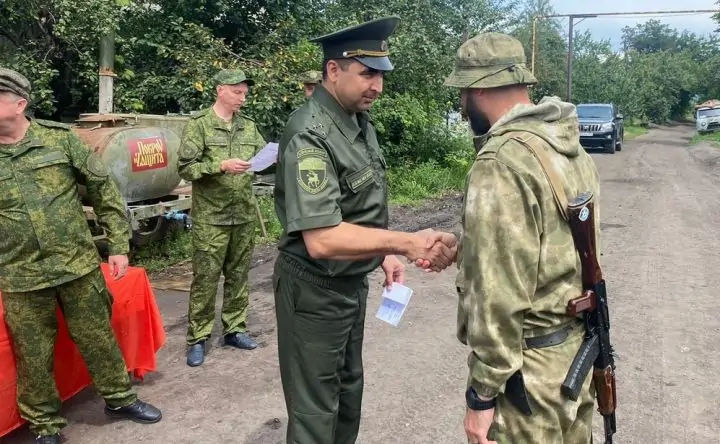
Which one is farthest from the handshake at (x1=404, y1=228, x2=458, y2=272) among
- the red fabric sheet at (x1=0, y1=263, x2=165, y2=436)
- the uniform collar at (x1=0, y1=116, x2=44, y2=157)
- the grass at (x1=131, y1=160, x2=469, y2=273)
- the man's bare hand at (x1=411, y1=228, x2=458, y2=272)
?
→ the grass at (x1=131, y1=160, x2=469, y2=273)

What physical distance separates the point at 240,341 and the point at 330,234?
2.70m

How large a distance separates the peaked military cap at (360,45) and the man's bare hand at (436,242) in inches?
26.9

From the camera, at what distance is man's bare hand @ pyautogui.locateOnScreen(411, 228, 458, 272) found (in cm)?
229

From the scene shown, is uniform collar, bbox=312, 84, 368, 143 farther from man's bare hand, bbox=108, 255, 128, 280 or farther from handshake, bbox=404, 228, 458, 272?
man's bare hand, bbox=108, 255, 128, 280

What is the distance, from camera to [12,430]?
340 cm

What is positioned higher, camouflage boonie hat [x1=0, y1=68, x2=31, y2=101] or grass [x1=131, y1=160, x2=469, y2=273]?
camouflage boonie hat [x1=0, y1=68, x2=31, y2=101]

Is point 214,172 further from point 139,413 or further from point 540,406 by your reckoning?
point 540,406

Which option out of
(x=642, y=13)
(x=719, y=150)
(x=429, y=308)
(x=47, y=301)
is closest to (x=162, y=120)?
(x=429, y=308)

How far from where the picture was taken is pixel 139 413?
360cm

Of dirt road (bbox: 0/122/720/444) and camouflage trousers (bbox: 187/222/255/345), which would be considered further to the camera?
camouflage trousers (bbox: 187/222/255/345)

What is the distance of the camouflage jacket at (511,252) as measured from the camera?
72.7 inches

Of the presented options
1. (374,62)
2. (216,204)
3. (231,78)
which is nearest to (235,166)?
(216,204)

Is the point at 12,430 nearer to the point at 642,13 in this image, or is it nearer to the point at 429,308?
the point at 429,308

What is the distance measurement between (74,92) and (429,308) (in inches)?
282
